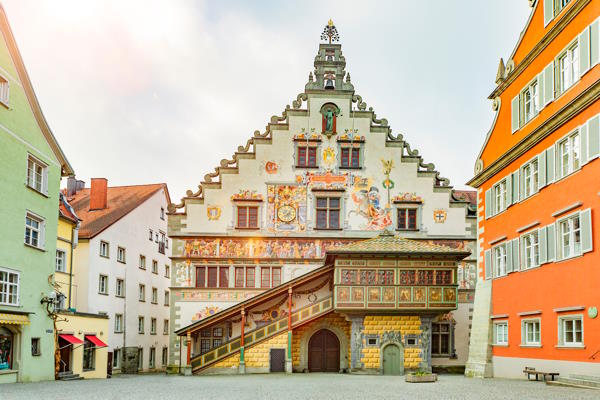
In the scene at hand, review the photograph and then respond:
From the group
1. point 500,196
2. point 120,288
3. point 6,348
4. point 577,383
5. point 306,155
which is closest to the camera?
point 577,383

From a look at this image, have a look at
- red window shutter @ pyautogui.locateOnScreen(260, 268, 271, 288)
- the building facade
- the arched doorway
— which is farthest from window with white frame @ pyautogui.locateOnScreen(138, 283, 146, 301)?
the arched doorway

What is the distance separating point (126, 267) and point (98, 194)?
496 centimetres

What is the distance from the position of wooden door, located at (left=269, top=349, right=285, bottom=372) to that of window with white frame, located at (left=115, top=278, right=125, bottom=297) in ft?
41.4

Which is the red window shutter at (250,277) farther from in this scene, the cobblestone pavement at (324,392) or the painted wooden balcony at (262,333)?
the cobblestone pavement at (324,392)

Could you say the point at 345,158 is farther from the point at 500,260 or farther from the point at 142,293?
the point at 142,293

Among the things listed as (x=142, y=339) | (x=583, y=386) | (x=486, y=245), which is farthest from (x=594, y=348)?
(x=142, y=339)

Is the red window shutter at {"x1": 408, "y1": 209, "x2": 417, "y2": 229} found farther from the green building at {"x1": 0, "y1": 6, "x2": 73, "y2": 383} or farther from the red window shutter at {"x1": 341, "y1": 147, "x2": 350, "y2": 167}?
the green building at {"x1": 0, "y1": 6, "x2": 73, "y2": 383}

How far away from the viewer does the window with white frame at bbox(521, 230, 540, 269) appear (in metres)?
25.5

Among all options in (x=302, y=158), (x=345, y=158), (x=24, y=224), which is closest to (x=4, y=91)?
(x=24, y=224)

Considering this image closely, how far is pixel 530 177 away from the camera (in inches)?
1027

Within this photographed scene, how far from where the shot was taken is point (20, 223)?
2658 centimetres

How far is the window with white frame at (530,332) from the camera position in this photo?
25.2 metres

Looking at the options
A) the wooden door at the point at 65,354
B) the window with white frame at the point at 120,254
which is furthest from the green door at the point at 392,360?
the window with white frame at the point at 120,254

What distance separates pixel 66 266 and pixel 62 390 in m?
17.4
